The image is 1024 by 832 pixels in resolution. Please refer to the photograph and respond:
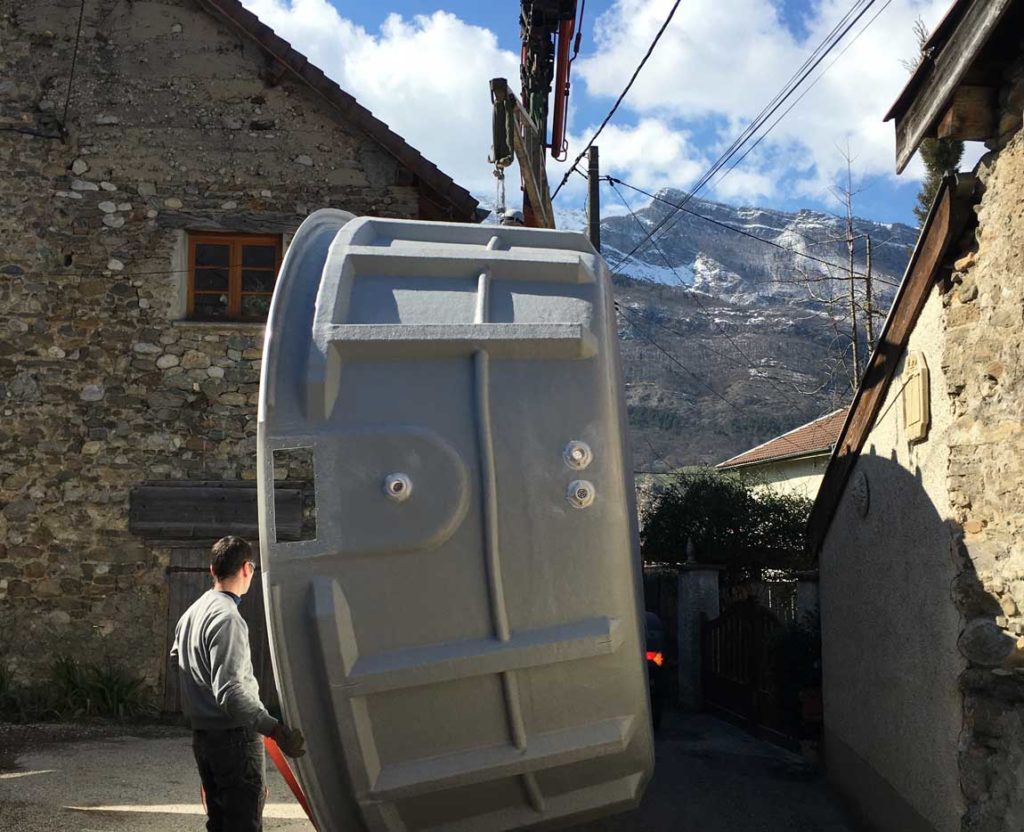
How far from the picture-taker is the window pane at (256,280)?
9.48m

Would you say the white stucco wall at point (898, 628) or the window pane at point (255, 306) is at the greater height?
the window pane at point (255, 306)

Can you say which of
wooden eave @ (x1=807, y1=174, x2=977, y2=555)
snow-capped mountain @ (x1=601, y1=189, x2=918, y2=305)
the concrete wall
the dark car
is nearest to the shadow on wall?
wooden eave @ (x1=807, y1=174, x2=977, y2=555)

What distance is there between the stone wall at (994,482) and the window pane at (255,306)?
6.56 meters

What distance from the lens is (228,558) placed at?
3.96m

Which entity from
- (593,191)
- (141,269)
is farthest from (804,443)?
(141,269)

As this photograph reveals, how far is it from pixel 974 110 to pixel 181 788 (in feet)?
18.6

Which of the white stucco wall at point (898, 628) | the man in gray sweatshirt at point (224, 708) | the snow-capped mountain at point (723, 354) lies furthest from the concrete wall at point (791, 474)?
the man in gray sweatshirt at point (224, 708)

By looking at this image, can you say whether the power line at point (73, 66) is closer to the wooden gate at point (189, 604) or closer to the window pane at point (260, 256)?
the window pane at point (260, 256)

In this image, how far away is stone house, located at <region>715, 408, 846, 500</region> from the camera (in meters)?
20.5

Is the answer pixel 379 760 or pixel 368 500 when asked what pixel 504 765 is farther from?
pixel 368 500

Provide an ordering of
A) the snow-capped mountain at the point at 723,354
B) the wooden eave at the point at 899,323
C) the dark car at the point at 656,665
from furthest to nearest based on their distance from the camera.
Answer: the snow-capped mountain at the point at 723,354 < the dark car at the point at 656,665 < the wooden eave at the point at 899,323

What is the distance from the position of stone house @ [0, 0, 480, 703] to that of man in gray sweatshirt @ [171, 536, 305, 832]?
5.18m

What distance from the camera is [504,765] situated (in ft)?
11.3

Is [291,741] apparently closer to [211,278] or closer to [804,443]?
[211,278]
